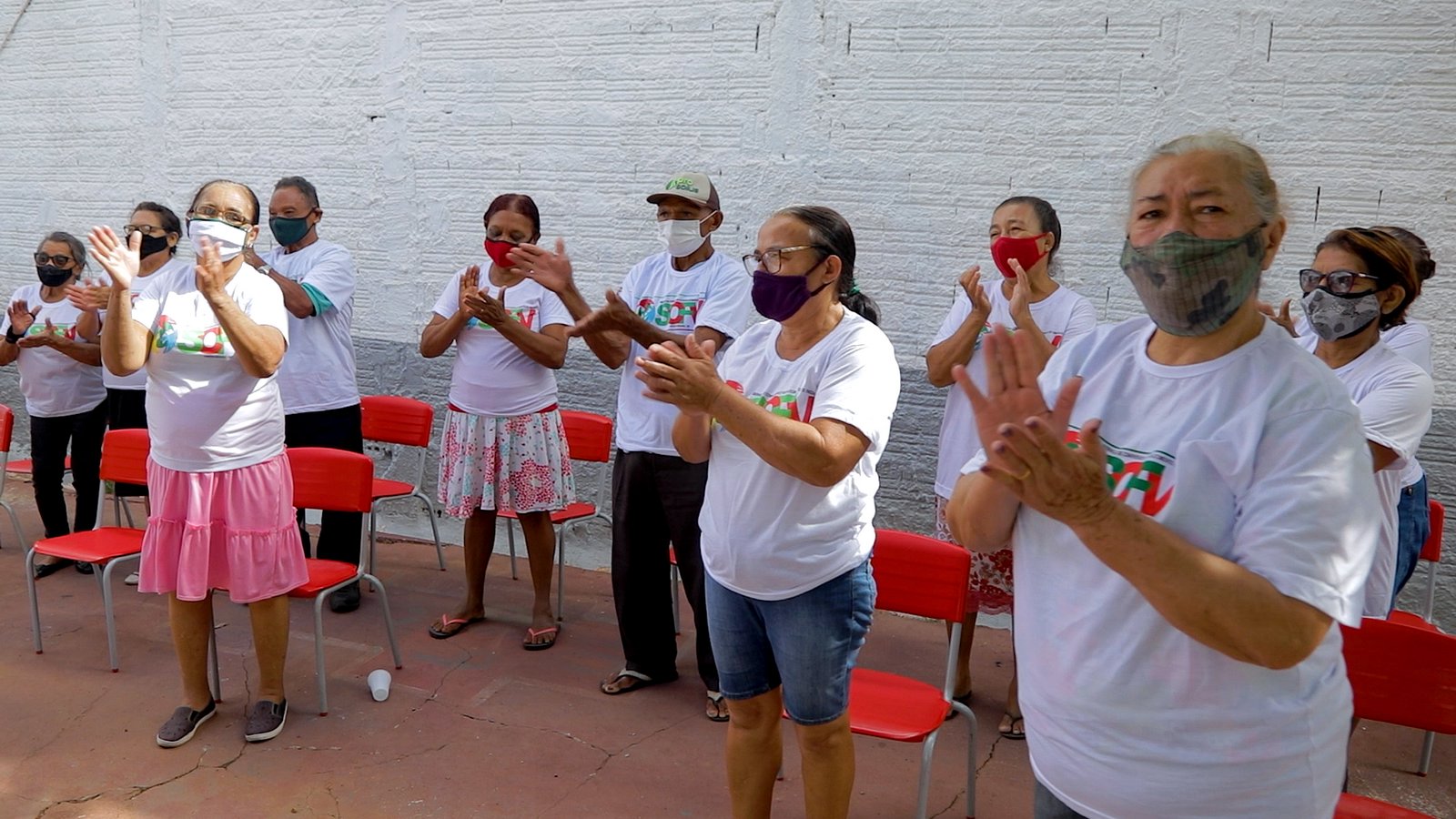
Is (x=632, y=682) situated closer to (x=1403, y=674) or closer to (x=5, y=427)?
(x=1403, y=674)

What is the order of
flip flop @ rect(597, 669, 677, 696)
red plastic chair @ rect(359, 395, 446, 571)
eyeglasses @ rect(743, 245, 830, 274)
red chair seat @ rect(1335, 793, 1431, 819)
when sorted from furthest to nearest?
1. red plastic chair @ rect(359, 395, 446, 571)
2. flip flop @ rect(597, 669, 677, 696)
3. eyeglasses @ rect(743, 245, 830, 274)
4. red chair seat @ rect(1335, 793, 1431, 819)

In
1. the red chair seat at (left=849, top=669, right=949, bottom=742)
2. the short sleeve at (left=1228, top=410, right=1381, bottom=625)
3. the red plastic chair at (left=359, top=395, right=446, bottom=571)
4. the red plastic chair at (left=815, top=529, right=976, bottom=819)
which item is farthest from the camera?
the red plastic chair at (left=359, top=395, right=446, bottom=571)

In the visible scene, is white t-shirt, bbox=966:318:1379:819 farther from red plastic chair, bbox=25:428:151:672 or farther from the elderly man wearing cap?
red plastic chair, bbox=25:428:151:672

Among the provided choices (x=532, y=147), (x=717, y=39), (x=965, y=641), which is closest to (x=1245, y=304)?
(x=965, y=641)

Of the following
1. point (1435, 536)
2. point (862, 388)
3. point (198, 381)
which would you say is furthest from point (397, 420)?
point (1435, 536)

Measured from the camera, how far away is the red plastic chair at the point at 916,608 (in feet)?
9.19

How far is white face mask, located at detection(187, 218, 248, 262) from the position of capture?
10.9 feet

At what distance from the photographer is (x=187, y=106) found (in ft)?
21.7

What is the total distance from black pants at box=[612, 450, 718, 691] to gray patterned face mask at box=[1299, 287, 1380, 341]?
203 centimetres

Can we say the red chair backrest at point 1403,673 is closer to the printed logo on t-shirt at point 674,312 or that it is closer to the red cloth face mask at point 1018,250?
the red cloth face mask at point 1018,250

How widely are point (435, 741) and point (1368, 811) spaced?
9.13 feet

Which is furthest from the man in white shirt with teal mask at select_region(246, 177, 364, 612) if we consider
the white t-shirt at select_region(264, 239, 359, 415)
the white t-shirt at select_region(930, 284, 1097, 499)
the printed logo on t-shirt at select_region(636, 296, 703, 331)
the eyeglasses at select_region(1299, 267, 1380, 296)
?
the eyeglasses at select_region(1299, 267, 1380, 296)

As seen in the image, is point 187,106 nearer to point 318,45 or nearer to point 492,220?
point 318,45

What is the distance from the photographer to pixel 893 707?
2.83 meters
